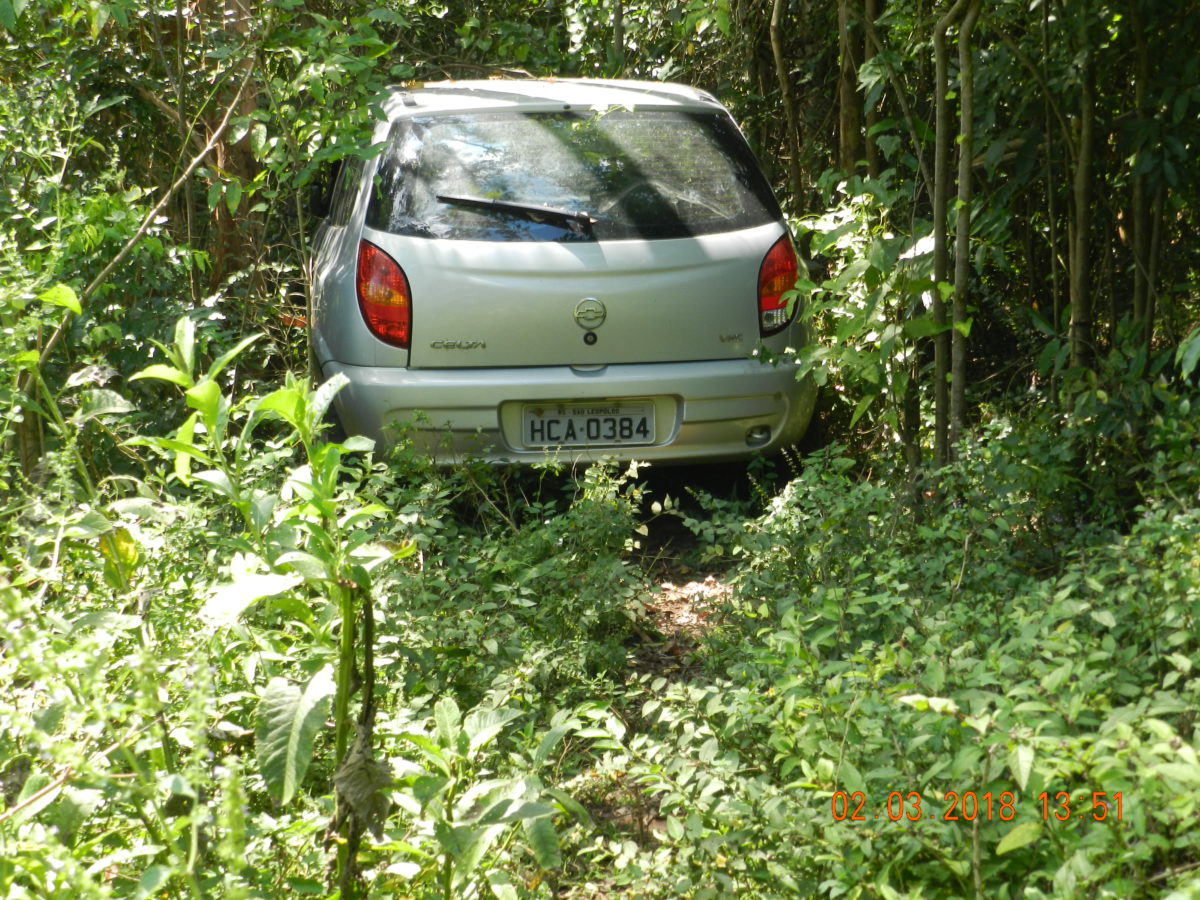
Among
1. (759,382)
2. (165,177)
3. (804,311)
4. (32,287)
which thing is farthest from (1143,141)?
(165,177)

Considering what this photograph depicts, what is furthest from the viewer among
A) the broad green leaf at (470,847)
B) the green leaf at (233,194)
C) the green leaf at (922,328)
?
the green leaf at (233,194)

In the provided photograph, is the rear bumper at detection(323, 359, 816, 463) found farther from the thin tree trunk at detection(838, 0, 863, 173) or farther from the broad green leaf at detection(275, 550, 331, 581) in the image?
the broad green leaf at detection(275, 550, 331, 581)

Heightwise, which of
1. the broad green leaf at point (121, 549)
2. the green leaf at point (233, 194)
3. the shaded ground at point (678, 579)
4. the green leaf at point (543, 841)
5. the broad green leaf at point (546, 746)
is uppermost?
the green leaf at point (233, 194)

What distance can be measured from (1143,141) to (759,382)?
1570 mm

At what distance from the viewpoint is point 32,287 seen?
9.70 feet

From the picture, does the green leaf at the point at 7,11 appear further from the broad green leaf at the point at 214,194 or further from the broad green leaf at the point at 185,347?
the broad green leaf at the point at 185,347

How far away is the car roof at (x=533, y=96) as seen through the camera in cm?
493

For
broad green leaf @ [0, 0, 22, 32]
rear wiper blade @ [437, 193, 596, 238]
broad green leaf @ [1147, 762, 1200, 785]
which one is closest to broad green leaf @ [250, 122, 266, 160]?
rear wiper blade @ [437, 193, 596, 238]

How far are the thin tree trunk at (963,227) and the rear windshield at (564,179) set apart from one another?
0.96 m

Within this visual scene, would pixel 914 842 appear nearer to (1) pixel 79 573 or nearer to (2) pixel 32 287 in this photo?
(1) pixel 79 573

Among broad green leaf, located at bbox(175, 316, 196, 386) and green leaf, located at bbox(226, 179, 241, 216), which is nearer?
broad green leaf, located at bbox(175, 316, 196, 386)

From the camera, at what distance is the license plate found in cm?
457
